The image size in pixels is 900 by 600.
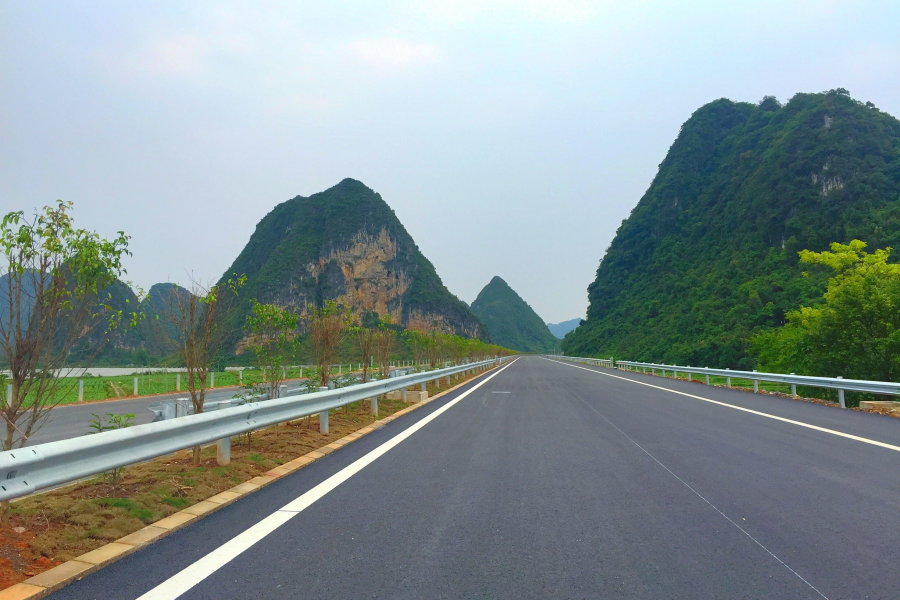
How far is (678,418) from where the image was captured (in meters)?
11.0

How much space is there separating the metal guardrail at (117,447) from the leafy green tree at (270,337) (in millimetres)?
3972

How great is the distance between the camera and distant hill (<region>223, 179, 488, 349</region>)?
13750 cm

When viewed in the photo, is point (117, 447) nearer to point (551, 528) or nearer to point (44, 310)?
point (44, 310)

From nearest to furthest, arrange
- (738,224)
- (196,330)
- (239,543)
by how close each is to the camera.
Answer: (239,543)
(196,330)
(738,224)

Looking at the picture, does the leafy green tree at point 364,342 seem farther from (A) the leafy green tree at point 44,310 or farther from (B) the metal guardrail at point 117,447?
(A) the leafy green tree at point 44,310

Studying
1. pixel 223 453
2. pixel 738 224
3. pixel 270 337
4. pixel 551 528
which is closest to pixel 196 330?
pixel 223 453

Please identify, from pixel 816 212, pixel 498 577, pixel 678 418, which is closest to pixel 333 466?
pixel 498 577

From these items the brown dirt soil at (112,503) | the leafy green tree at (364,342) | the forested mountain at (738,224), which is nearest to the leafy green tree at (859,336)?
the leafy green tree at (364,342)

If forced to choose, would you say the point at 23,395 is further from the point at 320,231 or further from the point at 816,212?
the point at 320,231

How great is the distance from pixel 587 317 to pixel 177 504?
135 meters

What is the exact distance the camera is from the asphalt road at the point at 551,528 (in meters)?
3.06

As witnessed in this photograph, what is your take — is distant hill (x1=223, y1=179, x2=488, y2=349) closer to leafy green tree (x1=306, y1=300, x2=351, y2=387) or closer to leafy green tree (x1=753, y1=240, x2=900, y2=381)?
leafy green tree (x1=753, y1=240, x2=900, y2=381)

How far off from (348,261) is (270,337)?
13627cm

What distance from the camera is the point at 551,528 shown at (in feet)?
13.4
